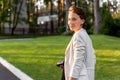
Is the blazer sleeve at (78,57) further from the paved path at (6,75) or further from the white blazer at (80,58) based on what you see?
the paved path at (6,75)

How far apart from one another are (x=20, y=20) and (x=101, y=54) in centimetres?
4020

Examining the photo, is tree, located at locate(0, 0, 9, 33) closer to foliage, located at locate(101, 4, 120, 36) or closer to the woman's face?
foliage, located at locate(101, 4, 120, 36)

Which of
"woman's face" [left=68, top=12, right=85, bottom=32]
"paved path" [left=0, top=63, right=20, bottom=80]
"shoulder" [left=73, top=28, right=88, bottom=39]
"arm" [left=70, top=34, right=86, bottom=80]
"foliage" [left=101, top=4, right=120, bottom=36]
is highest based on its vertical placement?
"woman's face" [left=68, top=12, right=85, bottom=32]

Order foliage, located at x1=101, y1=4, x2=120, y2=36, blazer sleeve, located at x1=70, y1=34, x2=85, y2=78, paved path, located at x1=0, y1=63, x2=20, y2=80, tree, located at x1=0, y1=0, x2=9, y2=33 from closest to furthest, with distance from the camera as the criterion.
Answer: blazer sleeve, located at x1=70, y1=34, x2=85, y2=78 → paved path, located at x1=0, y1=63, x2=20, y2=80 → foliage, located at x1=101, y1=4, x2=120, y2=36 → tree, located at x1=0, y1=0, x2=9, y2=33

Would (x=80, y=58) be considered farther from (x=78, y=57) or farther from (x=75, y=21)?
(x=75, y=21)

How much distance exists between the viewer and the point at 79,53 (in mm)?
4480

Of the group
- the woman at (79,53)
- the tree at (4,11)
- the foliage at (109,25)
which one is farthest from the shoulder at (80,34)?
the tree at (4,11)

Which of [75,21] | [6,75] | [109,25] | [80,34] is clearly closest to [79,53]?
[80,34]

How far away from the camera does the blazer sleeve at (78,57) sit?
448 cm

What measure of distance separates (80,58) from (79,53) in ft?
0.19

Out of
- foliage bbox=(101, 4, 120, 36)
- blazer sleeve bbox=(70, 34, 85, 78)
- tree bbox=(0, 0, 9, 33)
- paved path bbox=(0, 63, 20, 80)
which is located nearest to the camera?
blazer sleeve bbox=(70, 34, 85, 78)

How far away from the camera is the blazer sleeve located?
4.48 m

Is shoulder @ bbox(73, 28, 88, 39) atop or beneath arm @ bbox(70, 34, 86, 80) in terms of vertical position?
atop

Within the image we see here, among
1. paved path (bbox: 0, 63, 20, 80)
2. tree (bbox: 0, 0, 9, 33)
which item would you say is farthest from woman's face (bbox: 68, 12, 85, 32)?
tree (bbox: 0, 0, 9, 33)
